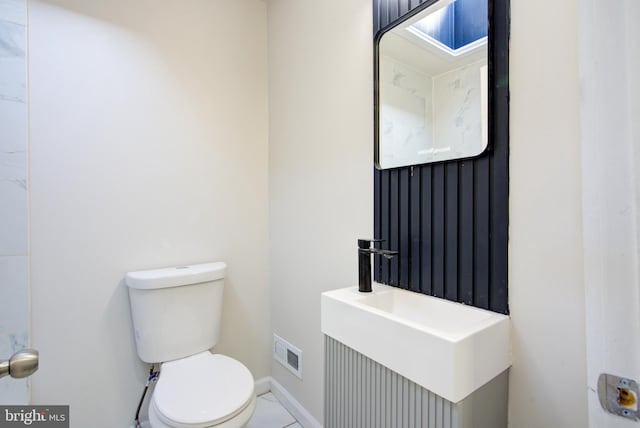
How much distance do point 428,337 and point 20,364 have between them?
793mm

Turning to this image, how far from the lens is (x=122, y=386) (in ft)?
4.83

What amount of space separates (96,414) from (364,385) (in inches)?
54.2

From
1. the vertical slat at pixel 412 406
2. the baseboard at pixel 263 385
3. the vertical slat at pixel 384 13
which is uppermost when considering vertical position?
the vertical slat at pixel 384 13

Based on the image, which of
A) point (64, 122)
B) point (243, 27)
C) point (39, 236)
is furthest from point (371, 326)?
point (243, 27)

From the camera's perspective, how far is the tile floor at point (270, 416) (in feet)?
5.20

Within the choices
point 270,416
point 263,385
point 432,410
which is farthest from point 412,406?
point 263,385

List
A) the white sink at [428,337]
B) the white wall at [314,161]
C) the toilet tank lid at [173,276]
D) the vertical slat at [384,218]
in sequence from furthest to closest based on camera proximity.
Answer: the toilet tank lid at [173,276] → the white wall at [314,161] → the vertical slat at [384,218] → the white sink at [428,337]

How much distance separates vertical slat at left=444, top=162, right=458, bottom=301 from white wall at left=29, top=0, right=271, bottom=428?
4.08ft

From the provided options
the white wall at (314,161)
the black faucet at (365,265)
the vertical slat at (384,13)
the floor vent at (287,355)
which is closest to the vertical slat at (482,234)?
the black faucet at (365,265)

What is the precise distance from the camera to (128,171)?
1483mm

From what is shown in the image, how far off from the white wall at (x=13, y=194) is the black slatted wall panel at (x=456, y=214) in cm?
149

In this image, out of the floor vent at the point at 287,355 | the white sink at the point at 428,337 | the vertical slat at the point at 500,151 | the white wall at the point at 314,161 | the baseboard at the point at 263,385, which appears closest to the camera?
the white sink at the point at 428,337

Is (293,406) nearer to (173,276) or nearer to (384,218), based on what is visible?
(173,276)

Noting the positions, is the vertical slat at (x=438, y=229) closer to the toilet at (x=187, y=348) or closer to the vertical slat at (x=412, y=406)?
the vertical slat at (x=412, y=406)
